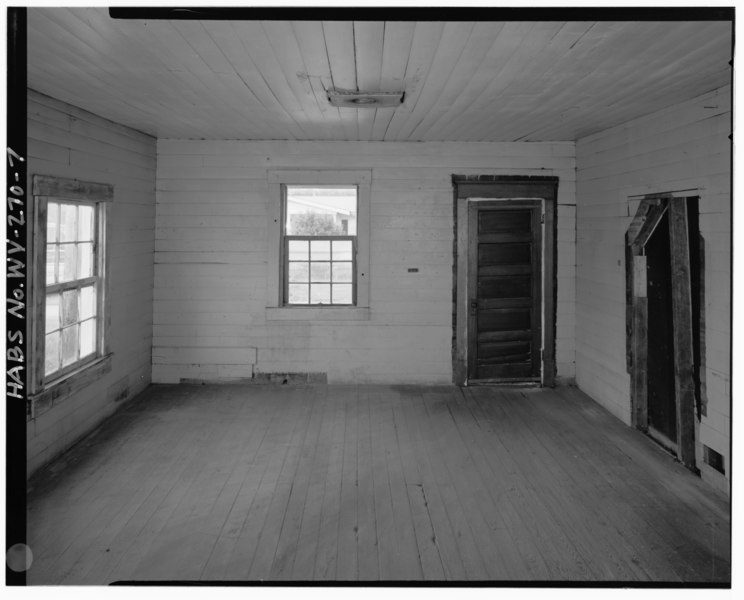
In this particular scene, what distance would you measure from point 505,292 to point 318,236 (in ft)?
7.10

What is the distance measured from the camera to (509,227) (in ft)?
19.6

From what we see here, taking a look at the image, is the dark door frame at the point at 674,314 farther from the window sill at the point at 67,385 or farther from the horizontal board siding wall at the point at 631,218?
the window sill at the point at 67,385

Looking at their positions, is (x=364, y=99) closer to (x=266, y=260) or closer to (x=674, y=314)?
(x=266, y=260)

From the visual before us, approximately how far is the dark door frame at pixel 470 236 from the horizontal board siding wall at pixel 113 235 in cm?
330

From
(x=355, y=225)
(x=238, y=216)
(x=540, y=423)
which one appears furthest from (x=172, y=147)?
(x=540, y=423)

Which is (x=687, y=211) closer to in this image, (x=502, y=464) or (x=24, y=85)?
(x=502, y=464)

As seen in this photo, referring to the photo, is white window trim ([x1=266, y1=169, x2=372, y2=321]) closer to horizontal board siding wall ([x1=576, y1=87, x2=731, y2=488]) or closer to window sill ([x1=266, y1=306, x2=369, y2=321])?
window sill ([x1=266, y1=306, x2=369, y2=321])

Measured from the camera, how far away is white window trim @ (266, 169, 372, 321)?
598 cm

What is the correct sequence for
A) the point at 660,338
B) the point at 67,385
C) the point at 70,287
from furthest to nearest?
the point at 660,338 → the point at 70,287 → the point at 67,385

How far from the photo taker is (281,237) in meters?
6.03

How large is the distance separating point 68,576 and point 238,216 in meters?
4.05

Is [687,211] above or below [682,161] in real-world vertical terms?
below

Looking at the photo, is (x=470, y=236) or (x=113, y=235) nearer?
(x=113, y=235)

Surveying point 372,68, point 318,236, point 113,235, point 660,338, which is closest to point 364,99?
point 372,68
